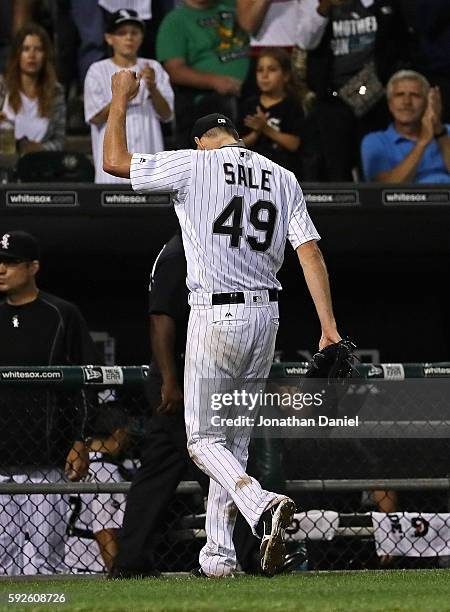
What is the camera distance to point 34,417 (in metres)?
6.25

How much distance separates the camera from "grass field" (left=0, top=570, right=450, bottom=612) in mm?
4035

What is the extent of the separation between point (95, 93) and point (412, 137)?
1877 mm

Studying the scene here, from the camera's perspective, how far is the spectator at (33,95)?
8.20 metres

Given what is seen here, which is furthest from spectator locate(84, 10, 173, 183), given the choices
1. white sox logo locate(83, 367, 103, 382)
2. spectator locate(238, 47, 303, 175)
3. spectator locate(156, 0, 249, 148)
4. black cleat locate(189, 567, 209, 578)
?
black cleat locate(189, 567, 209, 578)

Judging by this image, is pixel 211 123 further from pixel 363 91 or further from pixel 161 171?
pixel 363 91

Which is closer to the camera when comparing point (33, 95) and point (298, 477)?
point (298, 477)

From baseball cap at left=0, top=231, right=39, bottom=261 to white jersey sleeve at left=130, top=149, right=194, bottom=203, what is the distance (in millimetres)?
1424

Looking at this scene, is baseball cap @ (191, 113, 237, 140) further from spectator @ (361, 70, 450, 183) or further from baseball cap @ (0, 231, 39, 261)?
spectator @ (361, 70, 450, 183)

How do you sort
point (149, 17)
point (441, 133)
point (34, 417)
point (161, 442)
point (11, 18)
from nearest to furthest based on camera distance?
point (161, 442) → point (34, 417) → point (441, 133) → point (149, 17) → point (11, 18)

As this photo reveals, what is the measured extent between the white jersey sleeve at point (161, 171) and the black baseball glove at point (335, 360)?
0.79 m

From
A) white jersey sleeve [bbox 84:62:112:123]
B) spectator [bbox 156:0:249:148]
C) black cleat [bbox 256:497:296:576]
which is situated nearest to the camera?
black cleat [bbox 256:497:296:576]
